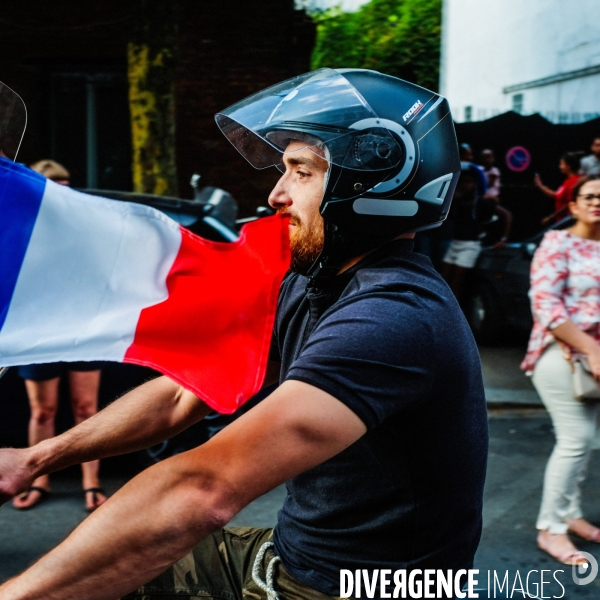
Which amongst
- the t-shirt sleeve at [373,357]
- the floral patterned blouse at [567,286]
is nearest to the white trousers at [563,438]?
the floral patterned blouse at [567,286]

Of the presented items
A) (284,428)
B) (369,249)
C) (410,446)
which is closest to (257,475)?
(284,428)

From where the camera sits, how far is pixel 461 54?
48.6 feet

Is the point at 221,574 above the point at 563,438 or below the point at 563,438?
above

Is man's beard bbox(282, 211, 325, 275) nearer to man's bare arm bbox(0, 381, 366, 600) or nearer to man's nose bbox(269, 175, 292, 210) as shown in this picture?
man's nose bbox(269, 175, 292, 210)

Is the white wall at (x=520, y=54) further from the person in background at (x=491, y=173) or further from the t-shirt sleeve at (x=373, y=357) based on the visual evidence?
the t-shirt sleeve at (x=373, y=357)

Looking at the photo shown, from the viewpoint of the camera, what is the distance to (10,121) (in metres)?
1.83

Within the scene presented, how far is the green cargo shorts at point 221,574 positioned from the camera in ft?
6.42

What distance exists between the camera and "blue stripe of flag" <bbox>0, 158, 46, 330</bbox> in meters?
1.79

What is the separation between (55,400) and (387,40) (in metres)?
13.8

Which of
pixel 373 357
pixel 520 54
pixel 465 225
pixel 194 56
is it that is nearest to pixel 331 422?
pixel 373 357

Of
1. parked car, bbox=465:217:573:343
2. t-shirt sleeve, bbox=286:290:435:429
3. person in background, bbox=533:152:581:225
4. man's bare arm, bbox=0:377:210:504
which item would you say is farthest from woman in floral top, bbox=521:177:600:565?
person in background, bbox=533:152:581:225

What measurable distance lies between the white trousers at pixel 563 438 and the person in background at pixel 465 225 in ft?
14.7

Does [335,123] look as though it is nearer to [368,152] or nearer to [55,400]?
[368,152]

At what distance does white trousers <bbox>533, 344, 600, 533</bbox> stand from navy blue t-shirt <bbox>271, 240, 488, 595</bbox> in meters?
2.69
